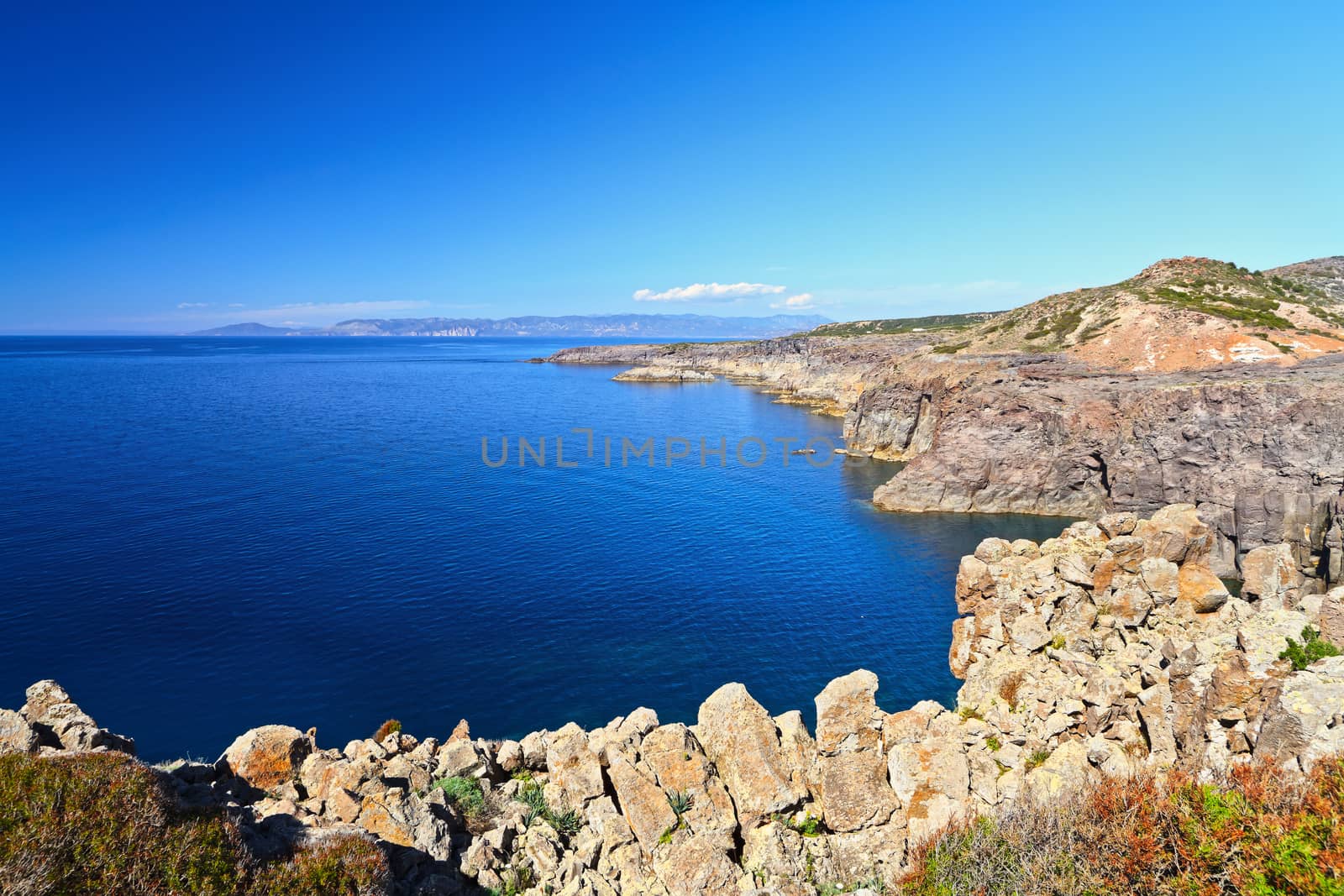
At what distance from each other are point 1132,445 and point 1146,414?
325 cm

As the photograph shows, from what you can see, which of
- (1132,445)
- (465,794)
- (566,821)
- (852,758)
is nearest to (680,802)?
(566,821)

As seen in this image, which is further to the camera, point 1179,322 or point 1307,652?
point 1179,322

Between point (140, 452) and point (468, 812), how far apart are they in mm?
103861

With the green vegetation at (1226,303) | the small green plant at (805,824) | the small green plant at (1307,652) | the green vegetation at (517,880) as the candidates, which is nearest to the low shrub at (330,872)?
the green vegetation at (517,880)

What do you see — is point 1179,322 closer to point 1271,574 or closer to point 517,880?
point 1271,574

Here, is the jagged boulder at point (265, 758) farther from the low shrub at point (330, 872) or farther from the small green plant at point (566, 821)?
the small green plant at point (566, 821)

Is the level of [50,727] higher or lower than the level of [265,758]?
higher

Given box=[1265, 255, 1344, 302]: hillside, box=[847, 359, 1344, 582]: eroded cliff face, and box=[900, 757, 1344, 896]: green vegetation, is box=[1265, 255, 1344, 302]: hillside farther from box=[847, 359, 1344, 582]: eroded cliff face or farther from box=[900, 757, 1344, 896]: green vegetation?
box=[900, 757, 1344, 896]: green vegetation

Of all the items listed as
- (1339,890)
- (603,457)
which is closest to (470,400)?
(603,457)

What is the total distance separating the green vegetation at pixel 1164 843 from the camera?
11961 mm

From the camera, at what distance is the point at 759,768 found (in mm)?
19797

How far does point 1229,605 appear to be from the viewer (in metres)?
26.5

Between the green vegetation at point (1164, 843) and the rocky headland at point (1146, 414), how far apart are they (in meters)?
42.0

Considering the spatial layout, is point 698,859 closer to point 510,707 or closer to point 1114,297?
point 510,707
